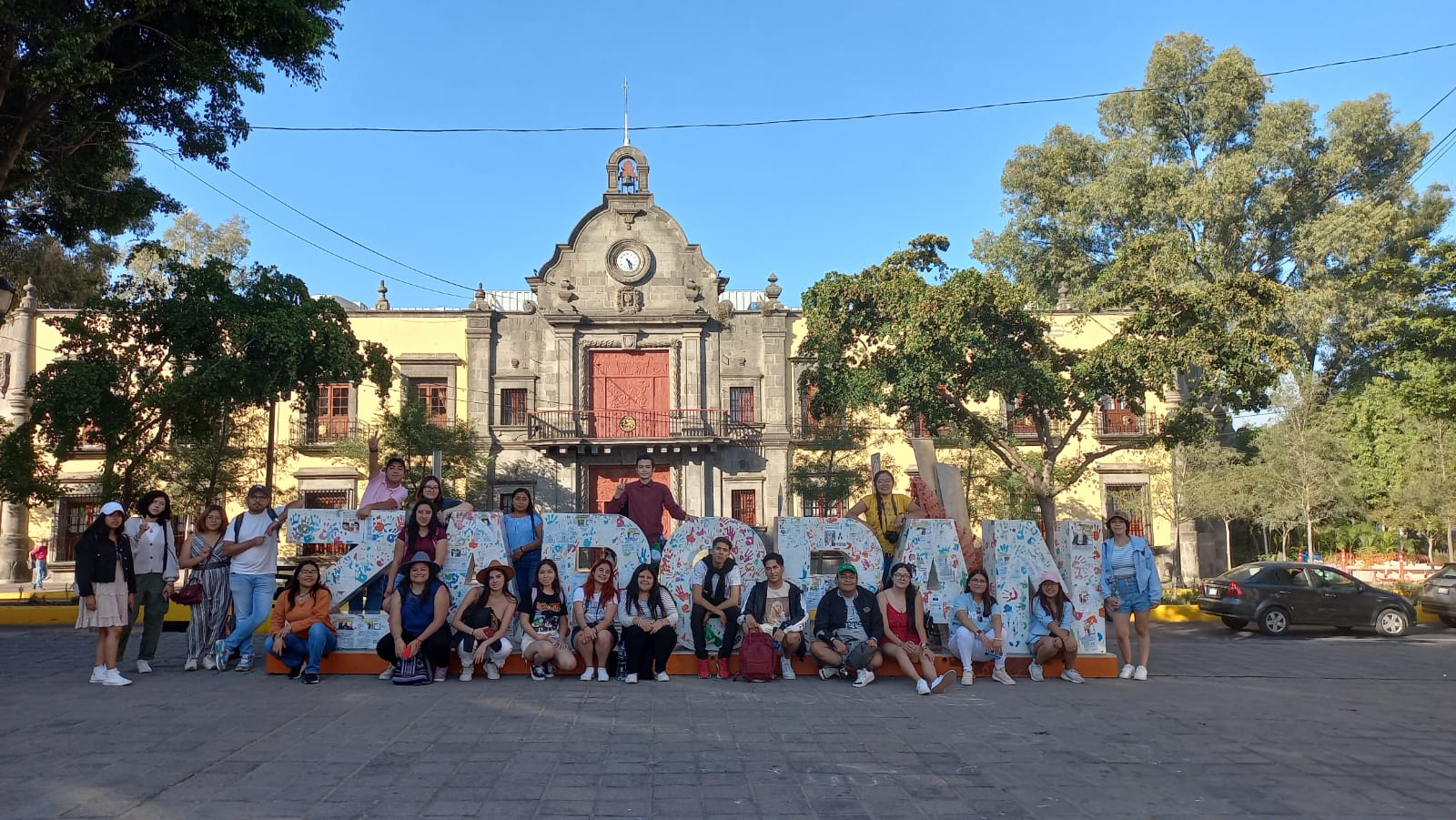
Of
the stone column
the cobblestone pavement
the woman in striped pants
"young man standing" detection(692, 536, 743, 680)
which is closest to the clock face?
the stone column

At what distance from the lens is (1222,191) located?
91.6 ft

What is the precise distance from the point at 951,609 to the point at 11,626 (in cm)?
1487

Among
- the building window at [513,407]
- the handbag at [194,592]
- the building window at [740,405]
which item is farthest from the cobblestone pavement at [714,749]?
the building window at [740,405]

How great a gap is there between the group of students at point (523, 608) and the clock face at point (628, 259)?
19706 mm

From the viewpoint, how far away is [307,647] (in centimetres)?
855

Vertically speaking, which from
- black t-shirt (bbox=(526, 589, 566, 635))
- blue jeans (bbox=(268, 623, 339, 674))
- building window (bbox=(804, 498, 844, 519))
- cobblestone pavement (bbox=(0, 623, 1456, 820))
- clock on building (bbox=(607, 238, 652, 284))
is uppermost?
clock on building (bbox=(607, 238, 652, 284))

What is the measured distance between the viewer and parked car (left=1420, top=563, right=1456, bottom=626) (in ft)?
51.9

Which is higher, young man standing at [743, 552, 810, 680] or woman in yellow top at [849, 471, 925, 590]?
woman in yellow top at [849, 471, 925, 590]

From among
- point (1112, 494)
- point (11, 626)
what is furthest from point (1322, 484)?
point (11, 626)

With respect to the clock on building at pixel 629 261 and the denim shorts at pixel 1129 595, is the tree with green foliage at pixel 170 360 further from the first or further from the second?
the clock on building at pixel 629 261

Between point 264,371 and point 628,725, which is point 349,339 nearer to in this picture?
point 264,371

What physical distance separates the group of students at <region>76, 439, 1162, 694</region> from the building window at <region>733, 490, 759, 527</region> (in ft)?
60.2

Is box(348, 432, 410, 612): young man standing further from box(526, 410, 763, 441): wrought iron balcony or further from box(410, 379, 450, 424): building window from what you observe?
box(410, 379, 450, 424): building window

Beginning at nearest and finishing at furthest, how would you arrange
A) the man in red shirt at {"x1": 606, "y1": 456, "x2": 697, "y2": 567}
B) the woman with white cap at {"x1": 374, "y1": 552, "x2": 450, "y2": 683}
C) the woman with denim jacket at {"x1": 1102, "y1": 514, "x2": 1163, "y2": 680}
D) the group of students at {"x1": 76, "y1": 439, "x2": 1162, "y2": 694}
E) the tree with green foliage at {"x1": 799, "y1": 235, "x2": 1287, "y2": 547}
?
the woman with white cap at {"x1": 374, "y1": 552, "x2": 450, "y2": 683} → the group of students at {"x1": 76, "y1": 439, "x2": 1162, "y2": 694} → the woman with denim jacket at {"x1": 1102, "y1": 514, "x2": 1163, "y2": 680} → the man in red shirt at {"x1": 606, "y1": 456, "x2": 697, "y2": 567} → the tree with green foliage at {"x1": 799, "y1": 235, "x2": 1287, "y2": 547}
